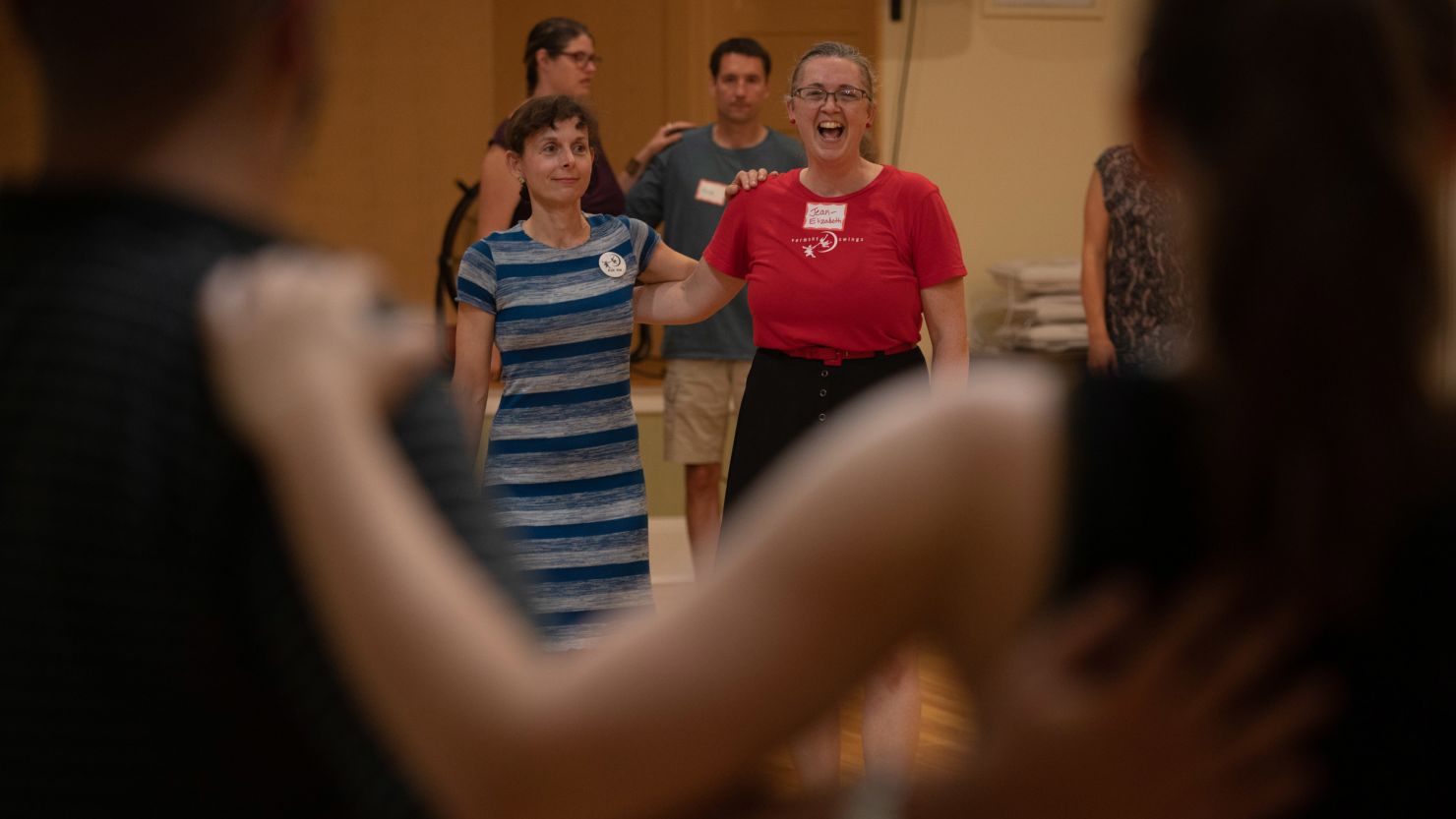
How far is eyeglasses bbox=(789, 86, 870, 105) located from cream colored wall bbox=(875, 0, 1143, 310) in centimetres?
322

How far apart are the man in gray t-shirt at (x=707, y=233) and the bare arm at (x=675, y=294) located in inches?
58.9

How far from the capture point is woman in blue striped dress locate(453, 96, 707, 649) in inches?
124

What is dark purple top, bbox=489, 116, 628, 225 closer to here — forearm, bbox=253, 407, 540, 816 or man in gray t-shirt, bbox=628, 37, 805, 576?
man in gray t-shirt, bbox=628, 37, 805, 576

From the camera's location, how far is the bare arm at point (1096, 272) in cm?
464

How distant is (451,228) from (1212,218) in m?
6.70

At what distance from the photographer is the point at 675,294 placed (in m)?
3.55

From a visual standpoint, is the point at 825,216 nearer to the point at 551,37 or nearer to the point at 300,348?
the point at 551,37

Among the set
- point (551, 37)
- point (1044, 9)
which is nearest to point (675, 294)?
point (551, 37)

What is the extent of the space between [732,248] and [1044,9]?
386 cm

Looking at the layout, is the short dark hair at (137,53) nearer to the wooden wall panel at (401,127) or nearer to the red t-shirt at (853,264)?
the red t-shirt at (853,264)

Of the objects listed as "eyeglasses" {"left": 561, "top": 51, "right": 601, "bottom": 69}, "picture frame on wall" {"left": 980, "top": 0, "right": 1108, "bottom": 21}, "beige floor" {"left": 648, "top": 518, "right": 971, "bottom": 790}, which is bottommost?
"beige floor" {"left": 648, "top": 518, "right": 971, "bottom": 790}

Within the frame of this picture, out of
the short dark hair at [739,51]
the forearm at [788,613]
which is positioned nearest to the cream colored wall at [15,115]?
the short dark hair at [739,51]

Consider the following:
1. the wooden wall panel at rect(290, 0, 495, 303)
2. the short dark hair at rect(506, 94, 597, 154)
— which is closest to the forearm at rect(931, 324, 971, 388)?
the short dark hair at rect(506, 94, 597, 154)

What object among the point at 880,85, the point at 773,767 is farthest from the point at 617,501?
the point at 880,85
